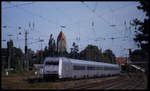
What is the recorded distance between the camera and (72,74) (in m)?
38.8

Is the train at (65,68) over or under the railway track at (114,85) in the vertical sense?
over

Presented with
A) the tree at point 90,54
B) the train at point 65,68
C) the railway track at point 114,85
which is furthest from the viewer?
the tree at point 90,54

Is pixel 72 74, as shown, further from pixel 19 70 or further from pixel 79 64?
pixel 19 70

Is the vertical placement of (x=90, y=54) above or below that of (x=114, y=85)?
above

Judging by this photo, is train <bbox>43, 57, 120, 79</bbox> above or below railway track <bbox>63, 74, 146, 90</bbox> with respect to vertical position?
above

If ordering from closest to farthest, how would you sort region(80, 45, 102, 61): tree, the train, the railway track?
the railway track, the train, region(80, 45, 102, 61): tree

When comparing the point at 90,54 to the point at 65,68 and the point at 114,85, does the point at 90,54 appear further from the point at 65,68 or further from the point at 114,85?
the point at 114,85

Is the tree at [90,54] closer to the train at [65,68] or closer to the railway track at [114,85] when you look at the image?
the train at [65,68]

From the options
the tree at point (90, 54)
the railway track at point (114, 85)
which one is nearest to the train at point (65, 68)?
the railway track at point (114, 85)

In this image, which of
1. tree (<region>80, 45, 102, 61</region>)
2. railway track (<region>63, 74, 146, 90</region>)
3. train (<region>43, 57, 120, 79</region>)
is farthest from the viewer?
tree (<region>80, 45, 102, 61</region>)

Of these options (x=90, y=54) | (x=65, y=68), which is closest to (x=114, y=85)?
(x=65, y=68)

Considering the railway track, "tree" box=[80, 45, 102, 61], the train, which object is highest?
"tree" box=[80, 45, 102, 61]

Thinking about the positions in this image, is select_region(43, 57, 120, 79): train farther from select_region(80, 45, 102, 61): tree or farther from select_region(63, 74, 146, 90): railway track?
select_region(80, 45, 102, 61): tree

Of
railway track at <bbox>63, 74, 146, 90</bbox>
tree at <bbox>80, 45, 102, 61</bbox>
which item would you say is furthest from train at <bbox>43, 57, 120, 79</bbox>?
tree at <bbox>80, 45, 102, 61</bbox>
